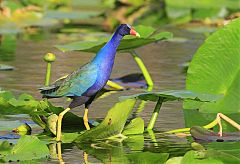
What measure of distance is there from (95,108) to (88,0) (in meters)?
10.5

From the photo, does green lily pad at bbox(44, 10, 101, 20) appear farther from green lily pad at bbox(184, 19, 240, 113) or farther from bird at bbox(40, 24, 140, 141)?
bird at bbox(40, 24, 140, 141)

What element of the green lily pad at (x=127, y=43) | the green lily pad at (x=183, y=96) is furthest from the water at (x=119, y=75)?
the green lily pad at (x=127, y=43)

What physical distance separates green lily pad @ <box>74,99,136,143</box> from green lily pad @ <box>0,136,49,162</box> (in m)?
0.41

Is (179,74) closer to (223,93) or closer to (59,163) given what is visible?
(223,93)

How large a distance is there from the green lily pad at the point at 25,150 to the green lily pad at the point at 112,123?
0.41 meters

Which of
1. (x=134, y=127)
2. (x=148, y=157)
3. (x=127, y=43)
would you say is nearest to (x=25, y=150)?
(x=148, y=157)

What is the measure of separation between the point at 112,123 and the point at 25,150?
0.55 metres

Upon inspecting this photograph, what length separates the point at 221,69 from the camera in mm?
5289

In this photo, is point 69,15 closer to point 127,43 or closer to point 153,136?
point 127,43

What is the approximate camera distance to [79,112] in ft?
18.7

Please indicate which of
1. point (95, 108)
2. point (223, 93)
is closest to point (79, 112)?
point (95, 108)

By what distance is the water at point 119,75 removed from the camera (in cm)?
459

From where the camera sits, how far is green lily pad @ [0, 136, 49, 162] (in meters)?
4.21

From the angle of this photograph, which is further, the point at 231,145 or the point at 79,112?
the point at 79,112
